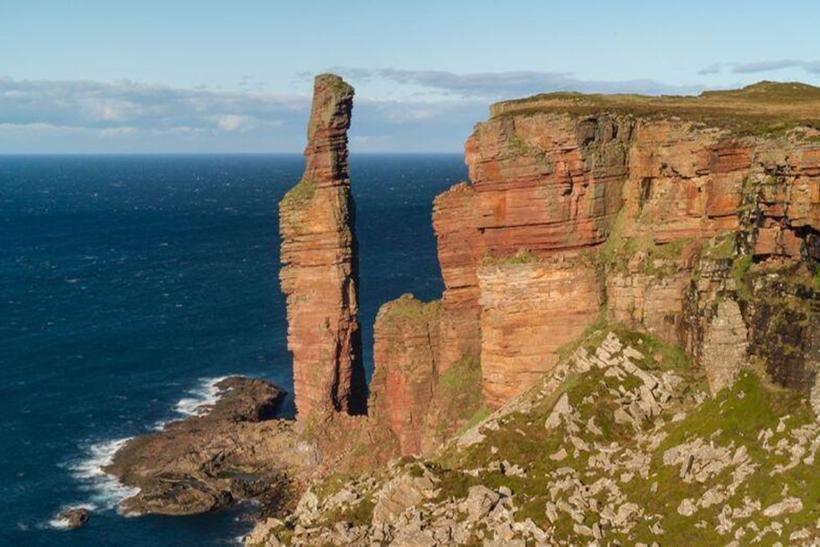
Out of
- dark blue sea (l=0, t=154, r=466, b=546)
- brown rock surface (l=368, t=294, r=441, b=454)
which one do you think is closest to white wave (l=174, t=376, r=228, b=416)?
dark blue sea (l=0, t=154, r=466, b=546)

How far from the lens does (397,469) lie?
47969mm

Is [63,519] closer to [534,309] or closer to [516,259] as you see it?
[534,309]

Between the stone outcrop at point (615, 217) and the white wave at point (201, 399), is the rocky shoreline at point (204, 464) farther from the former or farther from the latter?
the stone outcrop at point (615, 217)

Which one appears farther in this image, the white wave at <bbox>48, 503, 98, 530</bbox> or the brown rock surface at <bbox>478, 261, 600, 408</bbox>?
the white wave at <bbox>48, 503, 98, 530</bbox>

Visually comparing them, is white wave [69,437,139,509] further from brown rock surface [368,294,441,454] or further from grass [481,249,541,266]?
grass [481,249,541,266]

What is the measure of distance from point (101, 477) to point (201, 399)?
19.7 metres

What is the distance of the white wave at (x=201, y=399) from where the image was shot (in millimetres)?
99188

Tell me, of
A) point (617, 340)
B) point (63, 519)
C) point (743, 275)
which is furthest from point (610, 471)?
point (63, 519)

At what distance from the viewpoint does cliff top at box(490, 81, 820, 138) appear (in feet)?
164

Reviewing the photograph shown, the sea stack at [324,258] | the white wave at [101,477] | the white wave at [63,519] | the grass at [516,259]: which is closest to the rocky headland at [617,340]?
the grass at [516,259]

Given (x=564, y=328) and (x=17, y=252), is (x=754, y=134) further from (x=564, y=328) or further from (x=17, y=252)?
(x=17, y=252)

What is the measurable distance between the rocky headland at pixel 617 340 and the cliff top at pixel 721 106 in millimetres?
275

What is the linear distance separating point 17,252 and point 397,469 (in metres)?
170

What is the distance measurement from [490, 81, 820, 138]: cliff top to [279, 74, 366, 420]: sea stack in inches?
846
